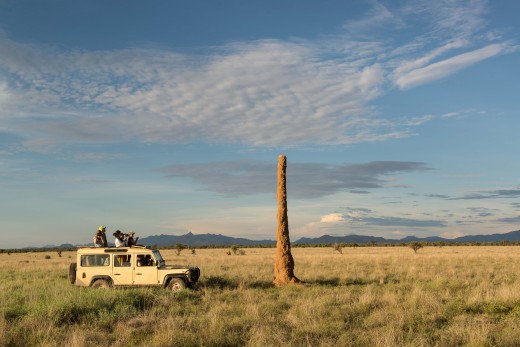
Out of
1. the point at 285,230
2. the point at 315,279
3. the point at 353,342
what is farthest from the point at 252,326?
the point at 315,279

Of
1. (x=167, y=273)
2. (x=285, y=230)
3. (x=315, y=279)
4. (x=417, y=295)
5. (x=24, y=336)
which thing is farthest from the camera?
(x=315, y=279)

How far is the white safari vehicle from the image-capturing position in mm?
18359

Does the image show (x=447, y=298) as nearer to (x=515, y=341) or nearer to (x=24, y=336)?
(x=515, y=341)

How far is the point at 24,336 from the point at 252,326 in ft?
17.1

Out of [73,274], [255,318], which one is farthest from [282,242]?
[255,318]

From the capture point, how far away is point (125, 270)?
1842 cm

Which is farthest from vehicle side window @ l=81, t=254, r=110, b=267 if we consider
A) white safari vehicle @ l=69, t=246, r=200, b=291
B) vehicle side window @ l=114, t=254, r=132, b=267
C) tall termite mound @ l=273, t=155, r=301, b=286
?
tall termite mound @ l=273, t=155, r=301, b=286

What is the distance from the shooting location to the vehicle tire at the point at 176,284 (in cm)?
1827

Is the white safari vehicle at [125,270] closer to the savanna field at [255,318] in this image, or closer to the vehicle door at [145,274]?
the vehicle door at [145,274]

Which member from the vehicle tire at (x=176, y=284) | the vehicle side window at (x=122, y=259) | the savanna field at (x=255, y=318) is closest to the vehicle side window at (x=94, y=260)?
the vehicle side window at (x=122, y=259)

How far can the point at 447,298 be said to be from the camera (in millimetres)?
17297

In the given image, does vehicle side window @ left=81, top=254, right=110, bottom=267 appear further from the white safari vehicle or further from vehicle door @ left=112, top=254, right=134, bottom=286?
vehicle door @ left=112, top=254, right=134, bottom=286

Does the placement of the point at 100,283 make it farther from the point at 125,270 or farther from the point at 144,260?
the point at 144,260

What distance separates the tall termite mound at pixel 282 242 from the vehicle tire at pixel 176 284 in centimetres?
568
